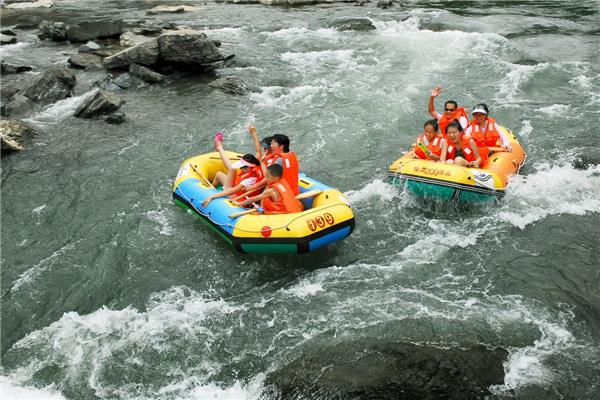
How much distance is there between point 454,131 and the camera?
326 inches

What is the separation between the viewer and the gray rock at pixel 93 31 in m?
18.1

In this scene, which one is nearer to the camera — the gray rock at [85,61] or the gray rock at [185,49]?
the gray rock at [185,49]

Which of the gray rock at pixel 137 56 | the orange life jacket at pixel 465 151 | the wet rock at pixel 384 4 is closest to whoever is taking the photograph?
the orange life jacket at pixel 465 151

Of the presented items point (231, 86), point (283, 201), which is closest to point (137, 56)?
point (231, 86)

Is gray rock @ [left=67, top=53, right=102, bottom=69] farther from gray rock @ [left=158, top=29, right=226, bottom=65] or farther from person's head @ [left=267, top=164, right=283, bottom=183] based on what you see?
person's head @ [left=267, top=164, right=283, bottom=183]

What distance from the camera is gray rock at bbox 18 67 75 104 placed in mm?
12929

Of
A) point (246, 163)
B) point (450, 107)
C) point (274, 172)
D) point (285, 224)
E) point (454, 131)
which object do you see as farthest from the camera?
point (450, 107)

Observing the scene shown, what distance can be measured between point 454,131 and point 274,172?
9.71ft

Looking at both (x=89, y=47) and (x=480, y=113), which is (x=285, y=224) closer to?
(x=480, y=113)

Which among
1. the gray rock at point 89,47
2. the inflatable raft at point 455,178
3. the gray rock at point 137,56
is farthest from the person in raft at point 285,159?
the gray rock at point 89,47

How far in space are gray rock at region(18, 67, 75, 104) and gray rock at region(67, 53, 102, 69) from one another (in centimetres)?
155

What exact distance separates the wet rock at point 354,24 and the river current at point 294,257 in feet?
16.0

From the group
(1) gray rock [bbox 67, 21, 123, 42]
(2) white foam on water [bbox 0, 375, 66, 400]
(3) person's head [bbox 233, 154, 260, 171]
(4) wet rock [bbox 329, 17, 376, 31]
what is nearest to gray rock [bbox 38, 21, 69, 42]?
(1) gray rock [bbox 67, 21, 123, 42]

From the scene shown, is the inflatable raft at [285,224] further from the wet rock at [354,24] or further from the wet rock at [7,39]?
the wet rock at [7,39]
